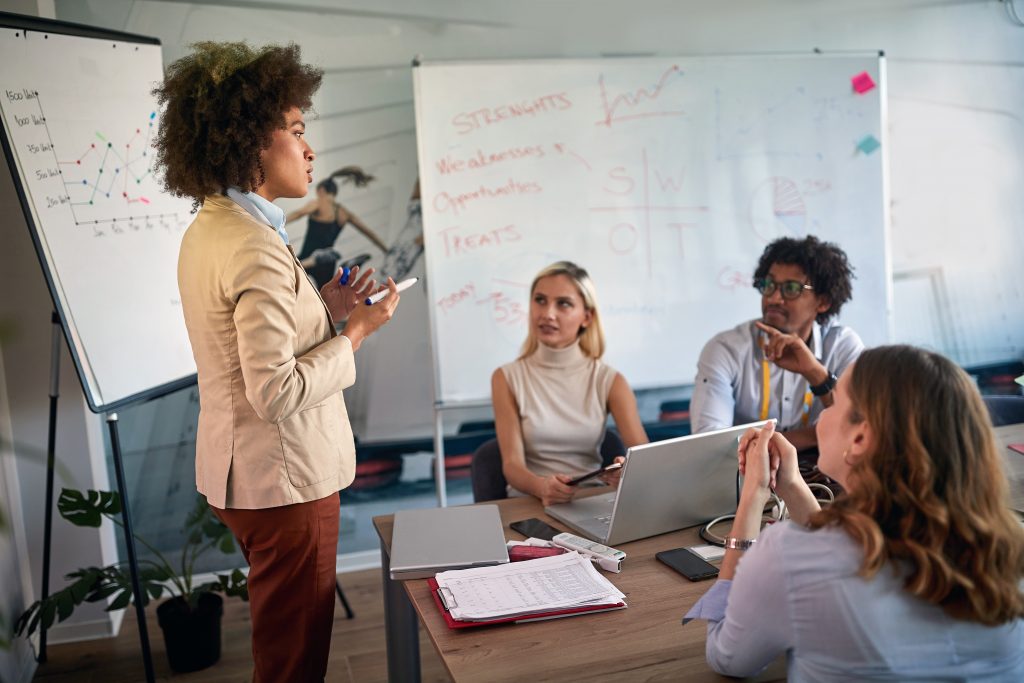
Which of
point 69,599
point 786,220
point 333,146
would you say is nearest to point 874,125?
point 786,220

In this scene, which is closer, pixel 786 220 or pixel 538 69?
pixel 538 69

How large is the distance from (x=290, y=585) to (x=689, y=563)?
A: 2.53 ft

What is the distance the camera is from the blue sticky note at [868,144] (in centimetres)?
344

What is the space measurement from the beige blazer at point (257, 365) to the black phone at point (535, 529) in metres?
0.37

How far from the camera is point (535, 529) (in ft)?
5.64

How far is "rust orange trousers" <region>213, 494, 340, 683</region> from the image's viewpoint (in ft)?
5.52

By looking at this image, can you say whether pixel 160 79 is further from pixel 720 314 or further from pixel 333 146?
pixel 720 314

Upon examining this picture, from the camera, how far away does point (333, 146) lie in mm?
3195

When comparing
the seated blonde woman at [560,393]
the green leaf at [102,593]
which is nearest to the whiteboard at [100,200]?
the green leaf at [102,593]

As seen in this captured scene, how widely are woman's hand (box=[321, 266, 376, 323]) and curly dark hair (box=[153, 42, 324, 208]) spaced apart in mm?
307

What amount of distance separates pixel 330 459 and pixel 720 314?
2.07 meters

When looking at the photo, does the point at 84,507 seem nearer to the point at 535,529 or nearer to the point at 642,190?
the point at 535,529

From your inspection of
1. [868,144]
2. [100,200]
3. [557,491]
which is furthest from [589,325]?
[868,144]

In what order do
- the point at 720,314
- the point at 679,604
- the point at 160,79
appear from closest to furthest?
the point at 679,604
the point at 160,79
the point at 720,314
